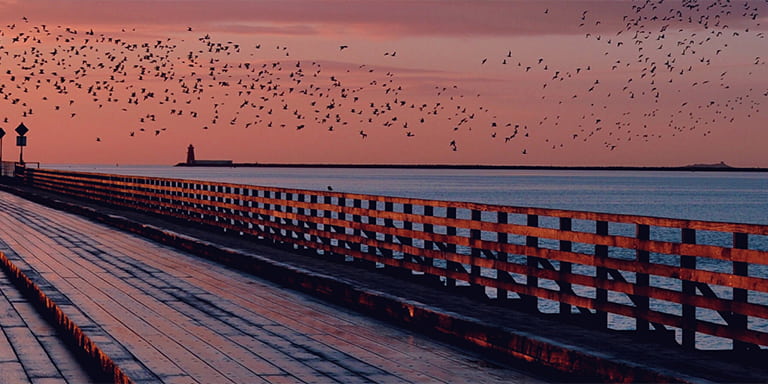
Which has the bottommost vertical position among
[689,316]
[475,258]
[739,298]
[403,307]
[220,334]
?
[220,334]

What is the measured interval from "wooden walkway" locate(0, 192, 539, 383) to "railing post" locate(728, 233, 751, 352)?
182cm

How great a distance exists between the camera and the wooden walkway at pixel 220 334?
10.4 m

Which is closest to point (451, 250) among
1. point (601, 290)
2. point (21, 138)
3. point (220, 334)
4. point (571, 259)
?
point (571, 259)

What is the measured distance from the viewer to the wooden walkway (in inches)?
411

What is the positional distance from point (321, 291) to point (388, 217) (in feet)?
12.9

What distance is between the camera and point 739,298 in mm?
11039

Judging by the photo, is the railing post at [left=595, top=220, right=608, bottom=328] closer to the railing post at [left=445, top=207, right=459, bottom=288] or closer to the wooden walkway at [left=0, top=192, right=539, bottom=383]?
the wooden walkway at [left=0, top=192, right=539, bottom=383]

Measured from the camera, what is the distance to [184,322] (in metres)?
13.5

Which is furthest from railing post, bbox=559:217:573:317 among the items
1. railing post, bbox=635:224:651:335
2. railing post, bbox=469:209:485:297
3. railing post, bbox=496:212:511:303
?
railing post, bbox=469:209:485:297

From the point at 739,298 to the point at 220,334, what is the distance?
190 inches

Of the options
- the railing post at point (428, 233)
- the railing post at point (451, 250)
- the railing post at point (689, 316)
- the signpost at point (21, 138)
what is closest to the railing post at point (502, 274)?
the railing post at point (451, 250)

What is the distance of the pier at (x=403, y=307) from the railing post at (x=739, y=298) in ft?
0.05

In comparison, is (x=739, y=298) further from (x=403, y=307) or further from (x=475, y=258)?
(x=475, y=258)

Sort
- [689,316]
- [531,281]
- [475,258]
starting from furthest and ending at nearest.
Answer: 1. [475,258]
2. [531,281]
3. [689,316]
